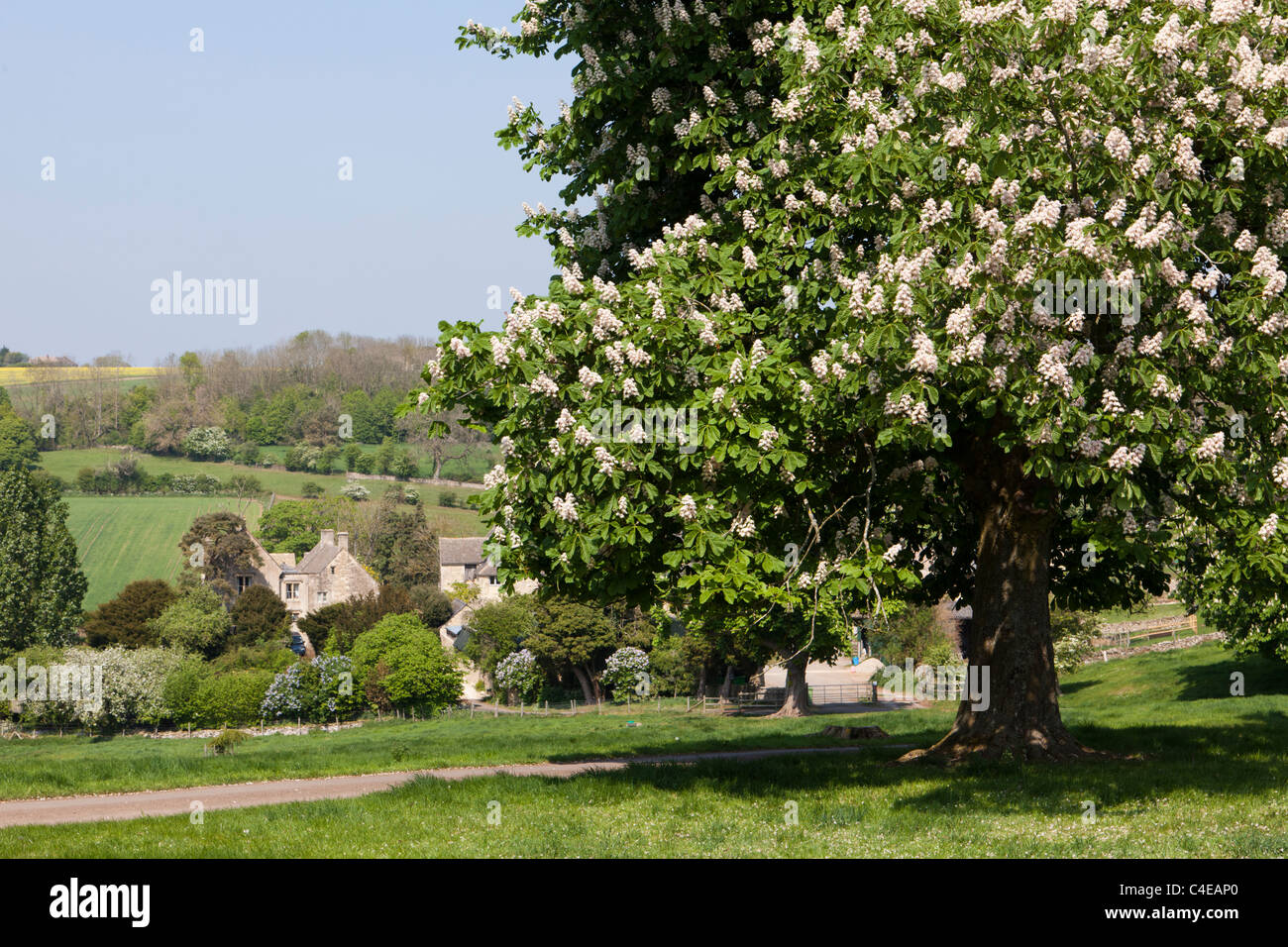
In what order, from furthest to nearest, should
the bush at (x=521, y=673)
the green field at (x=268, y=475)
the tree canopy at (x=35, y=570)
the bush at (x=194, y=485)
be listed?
the green field at (x=268, y=475) → the bush at (x=194, y=485) → the tree canopy at (x=35, y=570) → the bush at (x=521, y=673)

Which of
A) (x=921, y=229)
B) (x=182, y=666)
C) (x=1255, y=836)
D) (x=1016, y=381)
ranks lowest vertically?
(x=182, y=666)

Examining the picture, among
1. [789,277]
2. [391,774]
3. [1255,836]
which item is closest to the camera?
[1255,836]

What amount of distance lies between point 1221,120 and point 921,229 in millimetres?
3918

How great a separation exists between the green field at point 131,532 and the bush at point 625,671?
259ft

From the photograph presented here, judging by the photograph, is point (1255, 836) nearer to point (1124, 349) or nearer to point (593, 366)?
point (1124, 349)

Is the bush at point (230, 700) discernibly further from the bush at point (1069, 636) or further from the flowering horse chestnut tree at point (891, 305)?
the flowering horse chestnut tree at point (891, 305)

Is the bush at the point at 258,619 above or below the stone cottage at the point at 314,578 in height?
below

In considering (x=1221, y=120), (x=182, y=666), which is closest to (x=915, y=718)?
(x=1221, y=120)

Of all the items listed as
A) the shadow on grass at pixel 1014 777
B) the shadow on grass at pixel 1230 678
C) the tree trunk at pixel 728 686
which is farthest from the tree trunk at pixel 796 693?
the shadow on grass at pixel 1014 777

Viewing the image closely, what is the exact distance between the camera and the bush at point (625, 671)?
80438 millimetres

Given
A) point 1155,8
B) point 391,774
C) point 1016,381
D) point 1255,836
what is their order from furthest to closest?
point 391,774
point 1155,8
point 1016,381
point 1255,836

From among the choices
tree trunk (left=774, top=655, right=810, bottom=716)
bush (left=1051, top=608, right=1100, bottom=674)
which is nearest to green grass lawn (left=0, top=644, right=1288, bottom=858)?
bush (left=1051, top=608, right=1100, bottom=674)

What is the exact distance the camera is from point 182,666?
84.7 metres

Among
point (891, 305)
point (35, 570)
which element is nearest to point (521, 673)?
point (35, 570)
